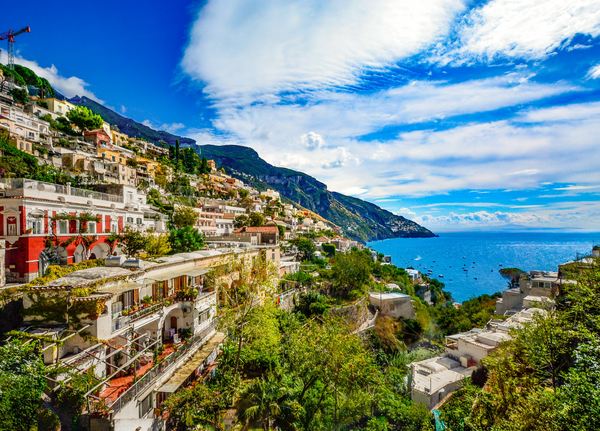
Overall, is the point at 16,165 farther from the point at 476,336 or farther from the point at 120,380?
the point at 476,336

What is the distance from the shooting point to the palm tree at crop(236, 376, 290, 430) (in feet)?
41.5

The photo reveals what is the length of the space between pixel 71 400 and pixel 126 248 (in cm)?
1423

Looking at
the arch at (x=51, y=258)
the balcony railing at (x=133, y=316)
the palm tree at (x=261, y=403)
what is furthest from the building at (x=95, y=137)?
the palm tree at (x=261, y=403)

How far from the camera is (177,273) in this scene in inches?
662

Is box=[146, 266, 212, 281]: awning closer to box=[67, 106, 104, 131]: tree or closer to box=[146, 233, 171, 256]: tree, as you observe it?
box=[146, 233, 171, 256]: tree

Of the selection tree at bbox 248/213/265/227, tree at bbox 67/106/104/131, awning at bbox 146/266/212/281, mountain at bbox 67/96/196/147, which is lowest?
awning at bbox 146/266/212/281

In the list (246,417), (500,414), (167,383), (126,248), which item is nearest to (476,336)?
(500,414)

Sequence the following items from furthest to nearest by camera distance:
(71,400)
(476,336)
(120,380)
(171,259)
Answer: (476,336) < (171,259) < (120,380) < (71,400)

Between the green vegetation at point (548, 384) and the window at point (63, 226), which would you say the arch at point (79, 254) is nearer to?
the window at point (63, 226)

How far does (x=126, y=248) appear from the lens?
21.6m

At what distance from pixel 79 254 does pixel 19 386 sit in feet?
40.0

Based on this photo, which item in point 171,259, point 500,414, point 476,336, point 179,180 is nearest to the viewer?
point 500,414

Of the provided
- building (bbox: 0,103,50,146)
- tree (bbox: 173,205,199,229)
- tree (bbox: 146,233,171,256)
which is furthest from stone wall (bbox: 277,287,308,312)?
building (bbox: 0,103,50,146)

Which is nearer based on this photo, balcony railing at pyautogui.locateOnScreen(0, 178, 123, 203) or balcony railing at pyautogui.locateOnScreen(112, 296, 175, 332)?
balcony railing at pyautogui.locateOnScreen(112, 296, 175, 332)
